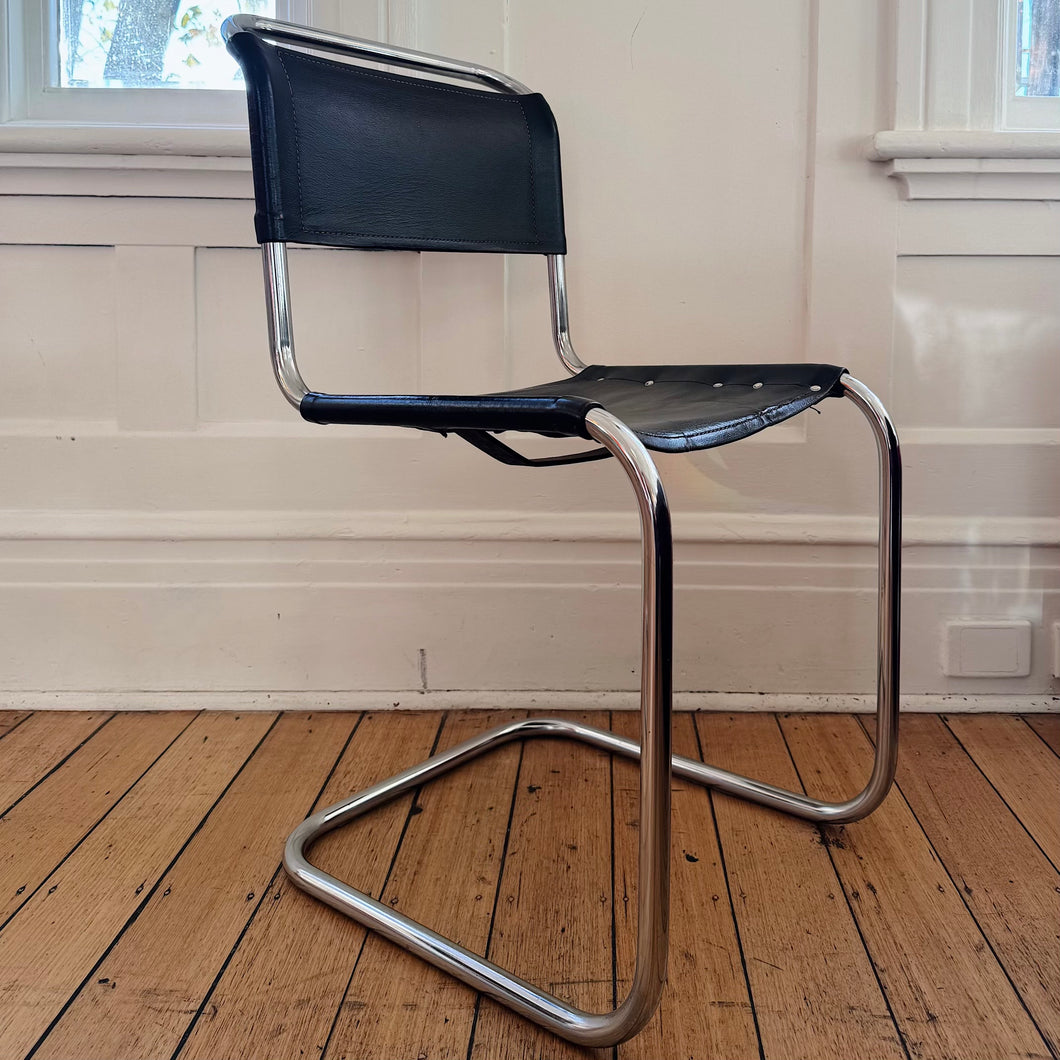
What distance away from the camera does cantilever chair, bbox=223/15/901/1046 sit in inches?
27.8

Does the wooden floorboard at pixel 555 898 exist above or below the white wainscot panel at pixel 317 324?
below

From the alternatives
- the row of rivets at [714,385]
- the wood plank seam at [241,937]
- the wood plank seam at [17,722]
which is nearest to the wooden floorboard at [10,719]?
the wood plank seam at [17,722]

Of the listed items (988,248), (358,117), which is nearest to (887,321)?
(988,248)

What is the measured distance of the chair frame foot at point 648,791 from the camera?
2.28 feet

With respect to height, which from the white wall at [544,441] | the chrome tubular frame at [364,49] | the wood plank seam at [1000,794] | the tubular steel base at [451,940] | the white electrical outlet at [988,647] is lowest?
the wood plank seam at [1000,794]

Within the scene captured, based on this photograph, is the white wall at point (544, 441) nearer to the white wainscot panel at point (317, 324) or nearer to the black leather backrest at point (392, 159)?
the white wainscot panel at point (317, 324)

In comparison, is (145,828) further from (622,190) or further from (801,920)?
(622,190)

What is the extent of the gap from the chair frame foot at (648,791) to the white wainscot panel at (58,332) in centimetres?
76

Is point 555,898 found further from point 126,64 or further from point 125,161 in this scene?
point 126,64

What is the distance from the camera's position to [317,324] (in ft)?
4.66

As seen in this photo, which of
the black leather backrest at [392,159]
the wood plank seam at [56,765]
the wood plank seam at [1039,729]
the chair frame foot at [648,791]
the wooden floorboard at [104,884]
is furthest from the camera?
the wood plank seam at [1039,729]

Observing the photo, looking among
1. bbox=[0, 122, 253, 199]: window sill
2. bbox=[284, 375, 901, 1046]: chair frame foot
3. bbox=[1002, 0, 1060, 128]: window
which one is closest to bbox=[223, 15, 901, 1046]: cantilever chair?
bbox=[284, 375, 901, 1046]: chair frame foot

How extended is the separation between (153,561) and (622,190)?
869 millimetres

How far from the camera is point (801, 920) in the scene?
2.99 feet
